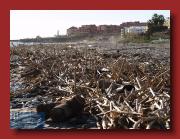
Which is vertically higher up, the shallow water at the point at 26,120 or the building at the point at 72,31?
the building at the point at 72,31

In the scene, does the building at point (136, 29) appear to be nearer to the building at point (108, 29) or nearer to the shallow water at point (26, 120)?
the building at point (108, 29)

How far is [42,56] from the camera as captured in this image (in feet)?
12.2

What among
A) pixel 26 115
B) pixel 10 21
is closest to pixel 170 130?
pixel 26 115

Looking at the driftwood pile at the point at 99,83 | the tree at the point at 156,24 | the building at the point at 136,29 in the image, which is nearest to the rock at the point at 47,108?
the driftwood pile at the point at 99,83

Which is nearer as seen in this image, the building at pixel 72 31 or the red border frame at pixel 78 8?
the red border frame at pixel 78 8

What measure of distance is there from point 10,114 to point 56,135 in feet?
1.32

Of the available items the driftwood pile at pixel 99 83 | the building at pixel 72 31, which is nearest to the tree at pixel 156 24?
the driftwood pile at pixel 99 83

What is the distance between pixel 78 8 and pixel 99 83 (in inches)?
24.5

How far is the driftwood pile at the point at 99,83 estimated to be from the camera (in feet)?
11.1

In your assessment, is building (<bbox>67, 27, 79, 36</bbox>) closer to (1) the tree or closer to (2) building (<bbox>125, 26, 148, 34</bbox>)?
(2) building (<bbox>125, 26, 148, 34</bbox>)

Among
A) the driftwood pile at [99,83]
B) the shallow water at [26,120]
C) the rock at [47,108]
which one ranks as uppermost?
the driftwood pile at [99,83]

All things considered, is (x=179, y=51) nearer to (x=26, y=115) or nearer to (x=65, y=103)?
(x=65, y=103)

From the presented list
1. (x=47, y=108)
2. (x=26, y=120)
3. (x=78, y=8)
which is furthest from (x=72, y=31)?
(x=26, y=120)

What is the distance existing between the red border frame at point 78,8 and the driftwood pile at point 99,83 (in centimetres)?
7
